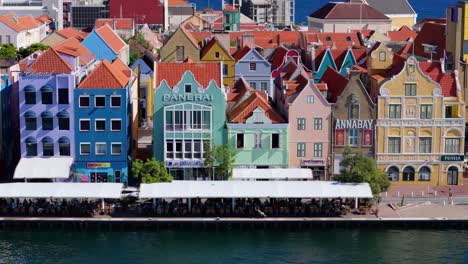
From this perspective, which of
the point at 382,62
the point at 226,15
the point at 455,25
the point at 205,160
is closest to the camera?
the point at 205,160

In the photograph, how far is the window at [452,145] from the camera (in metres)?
105

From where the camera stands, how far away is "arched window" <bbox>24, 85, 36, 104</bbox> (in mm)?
101188

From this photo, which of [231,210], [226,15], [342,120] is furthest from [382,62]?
[226,15]

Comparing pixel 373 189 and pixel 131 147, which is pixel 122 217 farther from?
pixel 373 189

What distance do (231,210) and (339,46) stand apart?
203 ft

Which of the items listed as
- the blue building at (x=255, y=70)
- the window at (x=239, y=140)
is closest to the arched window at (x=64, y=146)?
the window at (x=239, y=140)

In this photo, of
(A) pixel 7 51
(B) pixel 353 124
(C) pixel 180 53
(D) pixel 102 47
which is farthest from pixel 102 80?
(A) pixel 7 51

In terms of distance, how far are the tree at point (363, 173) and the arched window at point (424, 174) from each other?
746 cm

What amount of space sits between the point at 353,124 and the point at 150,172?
69.9 feet

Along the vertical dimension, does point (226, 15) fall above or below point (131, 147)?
above

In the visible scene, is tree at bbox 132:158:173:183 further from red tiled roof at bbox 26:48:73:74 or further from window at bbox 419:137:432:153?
window at bbox 419:137:432:153

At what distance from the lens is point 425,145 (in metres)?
104

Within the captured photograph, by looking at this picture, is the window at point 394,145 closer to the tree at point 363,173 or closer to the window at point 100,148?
the tree at point 363,173

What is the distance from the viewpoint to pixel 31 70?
10144 cm
